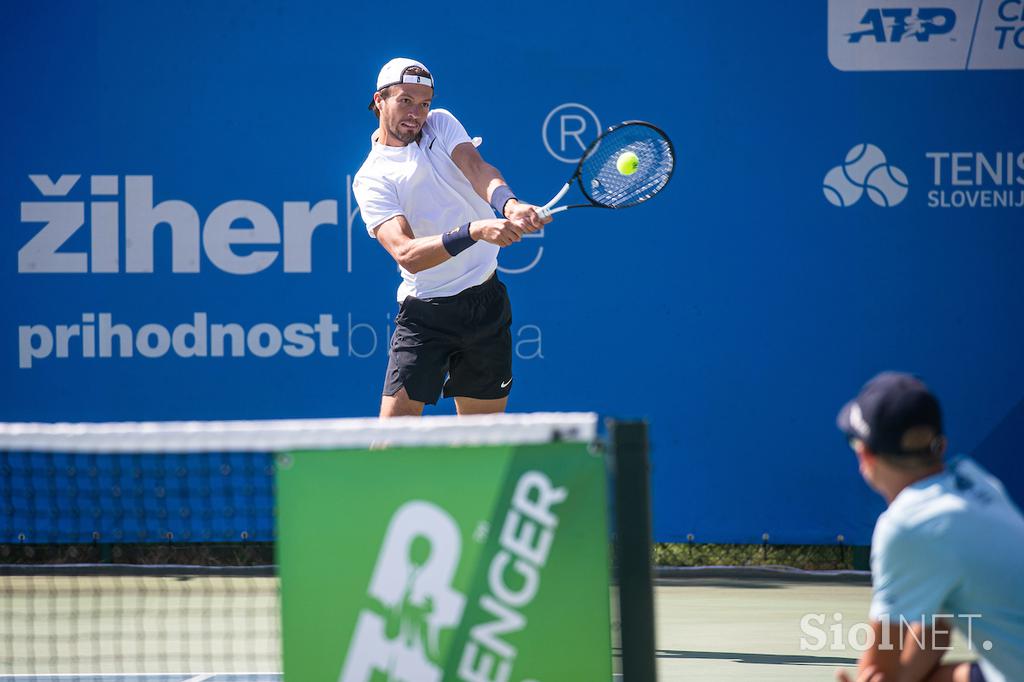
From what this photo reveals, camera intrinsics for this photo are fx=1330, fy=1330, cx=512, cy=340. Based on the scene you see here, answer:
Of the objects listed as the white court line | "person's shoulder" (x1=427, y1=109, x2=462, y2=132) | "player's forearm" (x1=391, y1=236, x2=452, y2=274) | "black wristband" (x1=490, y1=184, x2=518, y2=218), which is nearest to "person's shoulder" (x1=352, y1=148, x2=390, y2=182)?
"person's shoulder" (x1=427, y1=109, x2=462, y2=132)

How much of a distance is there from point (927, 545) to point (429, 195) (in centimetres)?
259

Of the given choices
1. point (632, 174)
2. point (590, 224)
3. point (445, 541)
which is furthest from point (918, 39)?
point (445, 541)

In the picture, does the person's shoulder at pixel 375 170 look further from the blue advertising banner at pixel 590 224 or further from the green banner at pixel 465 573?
the green banner at pixel 465 573

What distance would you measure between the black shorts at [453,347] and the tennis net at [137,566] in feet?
1.76

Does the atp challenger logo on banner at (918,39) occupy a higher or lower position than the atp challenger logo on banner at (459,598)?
higher

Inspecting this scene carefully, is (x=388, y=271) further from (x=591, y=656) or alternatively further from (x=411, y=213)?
(x=591, y=656)

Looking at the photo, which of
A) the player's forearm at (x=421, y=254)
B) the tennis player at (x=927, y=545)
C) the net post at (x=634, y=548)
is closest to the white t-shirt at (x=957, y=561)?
the tennis player at (x=927, y=545)

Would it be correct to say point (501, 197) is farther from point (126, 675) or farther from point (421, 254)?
point (126, 675)

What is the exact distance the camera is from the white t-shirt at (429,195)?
423cm

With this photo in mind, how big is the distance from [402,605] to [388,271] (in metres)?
3.01

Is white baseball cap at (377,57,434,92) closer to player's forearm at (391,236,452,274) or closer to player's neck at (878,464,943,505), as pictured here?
player's forearm at (391,236,452,274)

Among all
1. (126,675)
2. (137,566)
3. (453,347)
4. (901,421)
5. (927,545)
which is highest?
(453,347)

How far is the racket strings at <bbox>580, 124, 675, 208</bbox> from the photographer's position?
414 centimetres

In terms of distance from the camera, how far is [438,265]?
415cm
